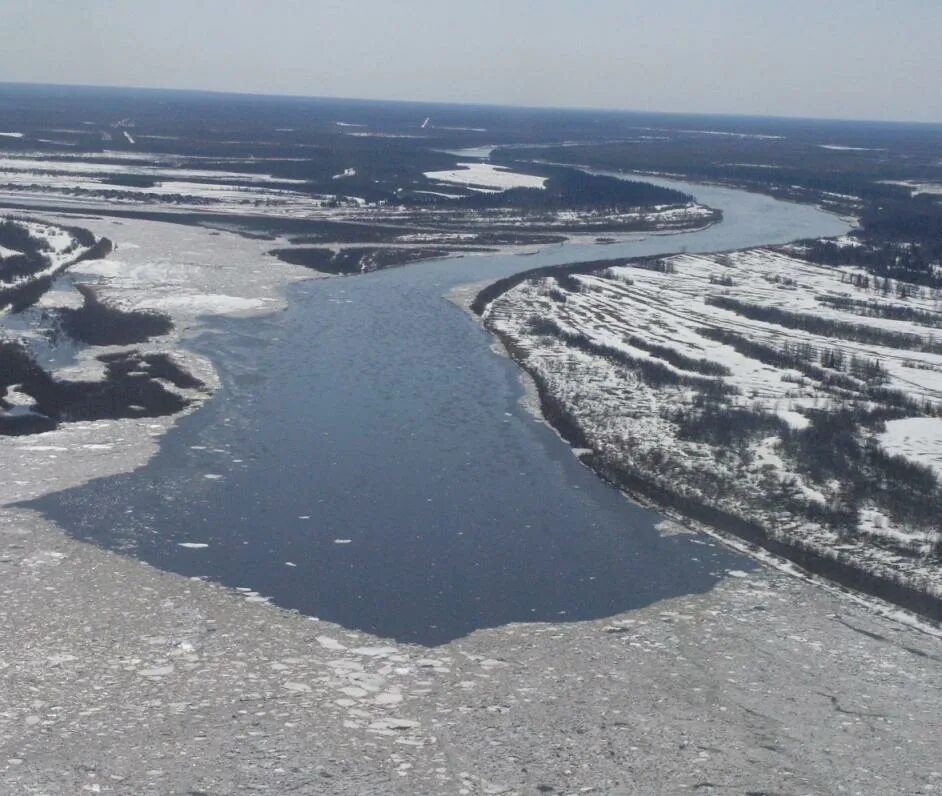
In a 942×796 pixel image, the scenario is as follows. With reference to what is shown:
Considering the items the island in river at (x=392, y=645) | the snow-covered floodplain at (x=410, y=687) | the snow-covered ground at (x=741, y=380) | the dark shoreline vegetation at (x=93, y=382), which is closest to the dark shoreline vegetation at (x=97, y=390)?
the dark shoreline vegetation at (x=93, y=382)

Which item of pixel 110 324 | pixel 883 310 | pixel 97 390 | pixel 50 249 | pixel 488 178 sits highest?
pixel 488 178

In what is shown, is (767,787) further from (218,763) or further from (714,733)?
(218,763)

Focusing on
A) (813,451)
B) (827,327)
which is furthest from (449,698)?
(827,327)

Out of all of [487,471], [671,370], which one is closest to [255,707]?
[487,471]

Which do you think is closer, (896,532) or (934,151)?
(896,532)

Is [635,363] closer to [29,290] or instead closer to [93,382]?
[93,382]
